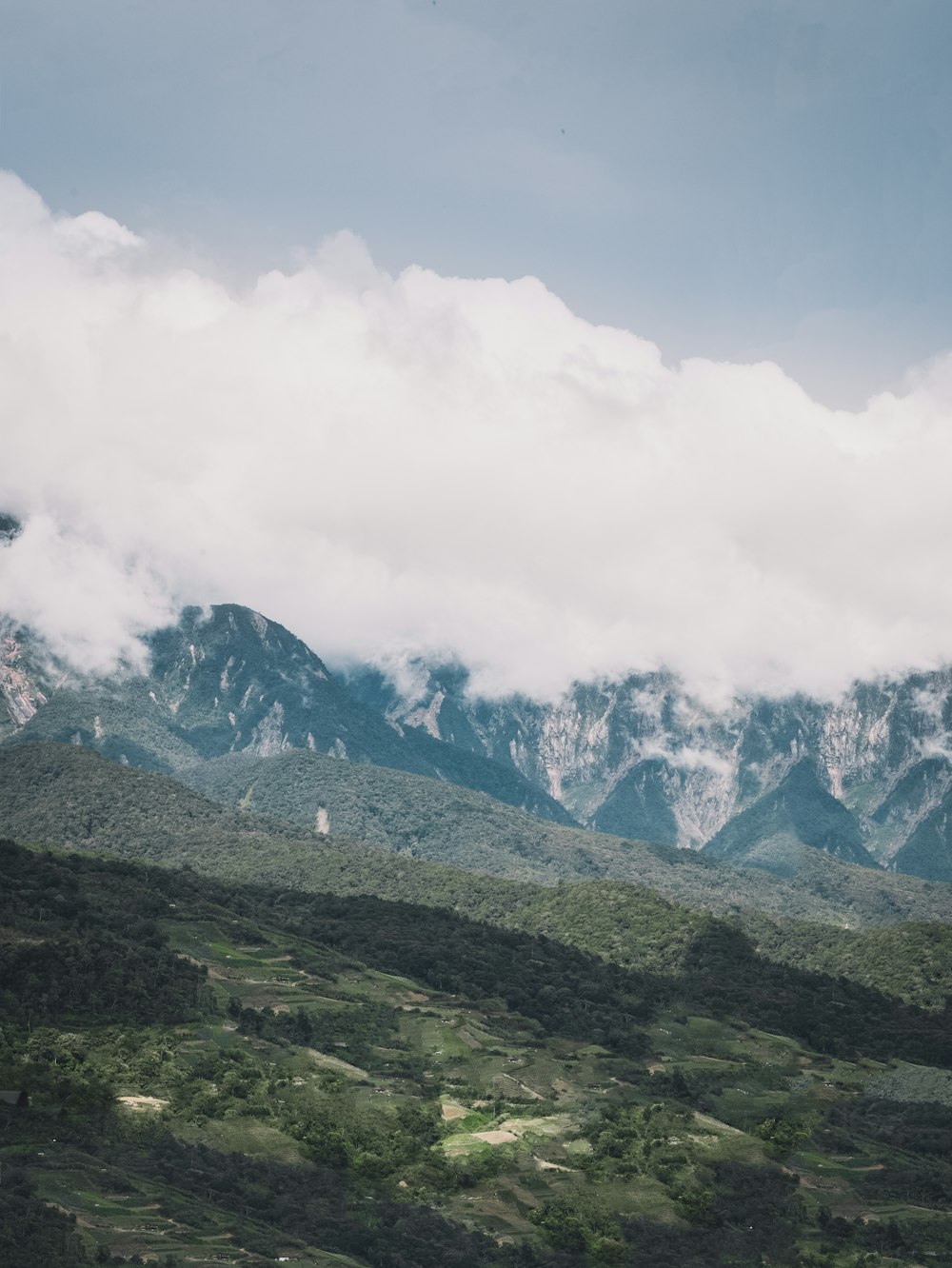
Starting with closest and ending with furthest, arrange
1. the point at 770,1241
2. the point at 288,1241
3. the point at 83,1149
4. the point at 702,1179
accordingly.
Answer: the point at 288,1241 → the point at 83,1149 → the point at 770,1241 → the point at 702,1179

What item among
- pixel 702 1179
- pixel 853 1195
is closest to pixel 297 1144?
pixel 702 1179

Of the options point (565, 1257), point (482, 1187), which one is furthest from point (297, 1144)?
point (565, 1257)

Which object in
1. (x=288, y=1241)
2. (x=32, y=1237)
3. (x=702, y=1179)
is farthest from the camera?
(x=702, y=1179)

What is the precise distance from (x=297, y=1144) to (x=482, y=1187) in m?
23.2

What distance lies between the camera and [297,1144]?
183m

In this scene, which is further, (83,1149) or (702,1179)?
(702,1179)

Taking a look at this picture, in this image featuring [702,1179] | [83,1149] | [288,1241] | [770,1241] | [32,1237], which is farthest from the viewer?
[702,1179]

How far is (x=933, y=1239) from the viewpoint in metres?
176

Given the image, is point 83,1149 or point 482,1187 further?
point 482,1187

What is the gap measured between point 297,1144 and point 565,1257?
3705cm

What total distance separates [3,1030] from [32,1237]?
63601 millimetres

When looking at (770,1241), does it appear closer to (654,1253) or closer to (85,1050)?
(654,1253)

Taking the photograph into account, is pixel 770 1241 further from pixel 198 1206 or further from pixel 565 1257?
pixel 198 1206

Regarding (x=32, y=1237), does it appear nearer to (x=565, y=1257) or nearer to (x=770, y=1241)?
(x=565, y=1257)
